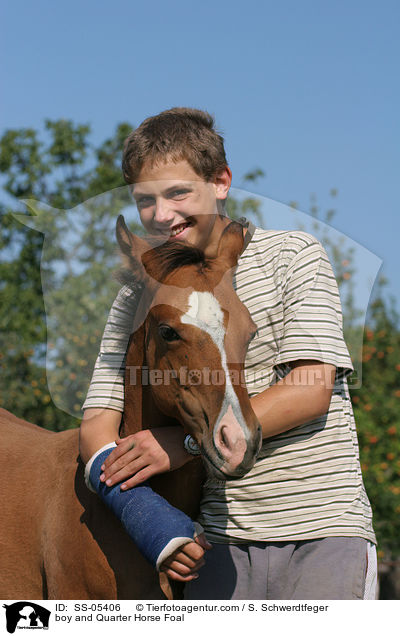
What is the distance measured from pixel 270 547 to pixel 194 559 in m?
0.33

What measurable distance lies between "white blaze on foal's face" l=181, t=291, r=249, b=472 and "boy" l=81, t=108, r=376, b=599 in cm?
18

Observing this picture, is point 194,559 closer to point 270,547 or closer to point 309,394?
point 270,547

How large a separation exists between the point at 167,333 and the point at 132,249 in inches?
13.2

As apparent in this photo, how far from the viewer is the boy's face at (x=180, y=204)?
1.99 m

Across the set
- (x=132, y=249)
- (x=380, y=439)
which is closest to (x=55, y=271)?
(x=132, y=249)

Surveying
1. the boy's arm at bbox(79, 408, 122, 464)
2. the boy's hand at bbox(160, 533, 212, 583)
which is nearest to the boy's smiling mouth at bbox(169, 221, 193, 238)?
the boy's arm at bbox(79, 408, 122, 464)

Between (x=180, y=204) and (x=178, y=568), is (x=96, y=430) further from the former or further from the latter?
(x=180, y=204)

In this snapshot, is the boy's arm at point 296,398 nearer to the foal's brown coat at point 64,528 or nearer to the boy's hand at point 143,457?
the boy's hand at point 143,457

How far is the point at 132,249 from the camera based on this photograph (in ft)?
6.84

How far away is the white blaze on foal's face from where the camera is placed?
173 cm

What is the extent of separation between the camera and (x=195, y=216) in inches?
80.4

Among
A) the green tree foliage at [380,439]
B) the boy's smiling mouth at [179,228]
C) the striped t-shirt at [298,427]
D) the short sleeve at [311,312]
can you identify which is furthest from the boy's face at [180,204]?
the green tree foliage at [380,439]

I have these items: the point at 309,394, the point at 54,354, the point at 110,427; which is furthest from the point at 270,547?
the point at 54,354
